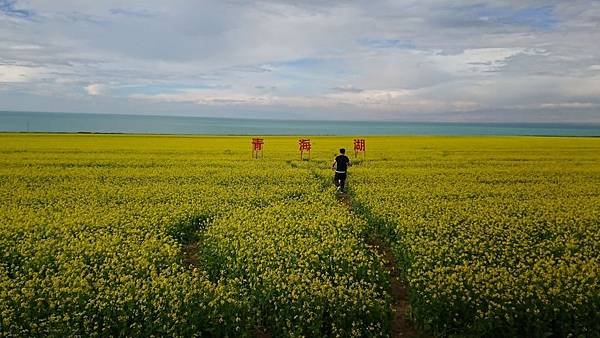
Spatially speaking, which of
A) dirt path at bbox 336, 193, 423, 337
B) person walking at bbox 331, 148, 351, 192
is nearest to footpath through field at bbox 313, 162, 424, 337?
dirt path at bbox 336, 193, 423, 337

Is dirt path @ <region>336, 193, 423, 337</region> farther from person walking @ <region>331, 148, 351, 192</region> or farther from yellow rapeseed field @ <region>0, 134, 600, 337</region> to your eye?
person walking @ <region>331, 148, 351, 192</region>

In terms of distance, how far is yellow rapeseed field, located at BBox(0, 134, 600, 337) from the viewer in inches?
334

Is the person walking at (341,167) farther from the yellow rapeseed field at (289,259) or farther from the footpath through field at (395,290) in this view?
the footpath through field at (395,290)

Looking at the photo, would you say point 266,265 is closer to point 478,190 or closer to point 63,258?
point 63,258

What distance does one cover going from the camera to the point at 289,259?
10.9 metres

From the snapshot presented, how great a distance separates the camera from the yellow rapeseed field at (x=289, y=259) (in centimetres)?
848

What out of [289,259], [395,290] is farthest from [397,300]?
[289,259]

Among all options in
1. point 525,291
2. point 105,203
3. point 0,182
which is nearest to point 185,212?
point 105,203

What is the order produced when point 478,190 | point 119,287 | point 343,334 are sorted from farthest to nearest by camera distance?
point 478,190 → point 119,287 → point 343,334

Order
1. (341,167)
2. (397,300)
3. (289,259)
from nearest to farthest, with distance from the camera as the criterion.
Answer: (397,300) → (289,259) → (341,167)

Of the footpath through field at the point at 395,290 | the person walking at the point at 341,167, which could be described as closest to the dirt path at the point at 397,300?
the footpath through field at the point at 395,290

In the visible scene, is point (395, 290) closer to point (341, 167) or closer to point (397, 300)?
point (397, 300)

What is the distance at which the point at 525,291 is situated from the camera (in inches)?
365

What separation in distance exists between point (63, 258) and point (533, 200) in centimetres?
1675
